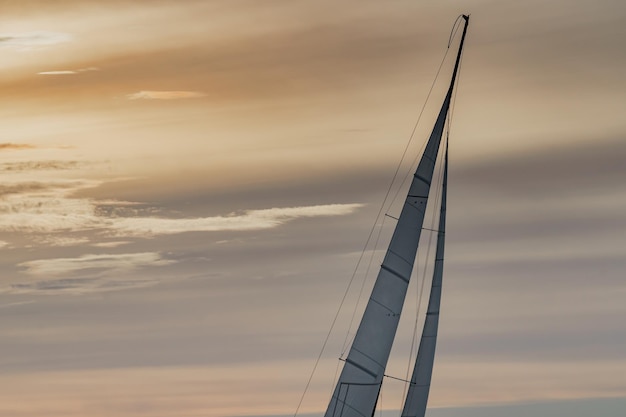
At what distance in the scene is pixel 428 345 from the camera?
75.2 meters

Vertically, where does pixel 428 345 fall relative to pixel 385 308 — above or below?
below

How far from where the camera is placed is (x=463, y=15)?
70.9 meters

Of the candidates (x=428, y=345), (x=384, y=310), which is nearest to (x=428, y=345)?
(x=428, y=345)

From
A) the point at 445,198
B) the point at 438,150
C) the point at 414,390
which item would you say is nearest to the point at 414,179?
the point at 438,150

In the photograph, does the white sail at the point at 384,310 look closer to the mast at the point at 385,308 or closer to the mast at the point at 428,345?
the mast at the point at 385,308

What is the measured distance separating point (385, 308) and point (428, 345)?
677 cm

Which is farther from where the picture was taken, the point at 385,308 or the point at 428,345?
the point at 428,345

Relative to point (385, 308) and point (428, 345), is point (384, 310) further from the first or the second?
point (428, 345)

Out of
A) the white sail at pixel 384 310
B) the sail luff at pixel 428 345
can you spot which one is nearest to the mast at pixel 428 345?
the sail luff at pixel 428 345

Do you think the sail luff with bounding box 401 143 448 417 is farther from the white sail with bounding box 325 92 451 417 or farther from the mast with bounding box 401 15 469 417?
the white sail with bounding box 325 92 451 417

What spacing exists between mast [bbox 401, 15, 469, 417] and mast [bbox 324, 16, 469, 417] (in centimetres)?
489

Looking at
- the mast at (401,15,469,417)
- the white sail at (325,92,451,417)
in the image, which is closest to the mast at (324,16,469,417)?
the white sail at (325,92,451,417)

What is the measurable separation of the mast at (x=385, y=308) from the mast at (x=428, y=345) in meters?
4.89

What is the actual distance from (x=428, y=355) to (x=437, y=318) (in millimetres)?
1757
